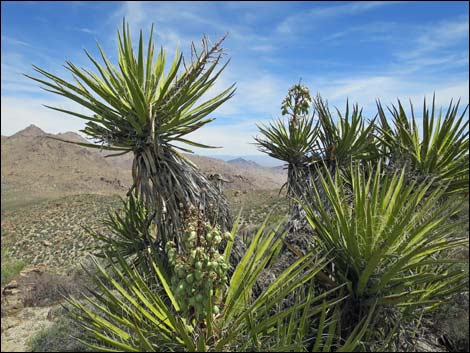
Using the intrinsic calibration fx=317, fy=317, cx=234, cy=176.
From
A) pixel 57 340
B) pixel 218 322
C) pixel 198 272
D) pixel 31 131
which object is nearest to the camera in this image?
pixel 198 272

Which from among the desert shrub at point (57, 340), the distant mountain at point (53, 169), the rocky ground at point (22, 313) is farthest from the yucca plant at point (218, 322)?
the distant mountain at point (53, 169)

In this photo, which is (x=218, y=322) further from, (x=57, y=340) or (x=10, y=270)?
(x=10, y=270)

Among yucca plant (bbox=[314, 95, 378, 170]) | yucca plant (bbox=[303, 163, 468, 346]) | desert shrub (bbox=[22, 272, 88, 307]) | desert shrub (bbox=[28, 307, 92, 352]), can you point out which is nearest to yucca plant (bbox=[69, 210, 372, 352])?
yucca plant (bbox=[303, 163, 468, 346])

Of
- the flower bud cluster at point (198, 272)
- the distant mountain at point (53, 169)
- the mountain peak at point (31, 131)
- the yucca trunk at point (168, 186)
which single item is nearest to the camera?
the flower bud cluster at point (198, 272)

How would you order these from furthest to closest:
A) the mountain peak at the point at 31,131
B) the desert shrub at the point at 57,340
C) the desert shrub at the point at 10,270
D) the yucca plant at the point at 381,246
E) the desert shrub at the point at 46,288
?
the mountain peak at the point at 31,131 < the desert shrub at the point at 10,270 < the desert shrub at the point at 46,288 < the desert shrub at the point at 57,340 < the yucca plant at the point at 381,246

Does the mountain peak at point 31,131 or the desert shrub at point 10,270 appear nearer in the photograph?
the desert shrub at point 10,270

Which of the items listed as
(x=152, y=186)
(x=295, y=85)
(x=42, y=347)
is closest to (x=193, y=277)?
(x=152, y=186)

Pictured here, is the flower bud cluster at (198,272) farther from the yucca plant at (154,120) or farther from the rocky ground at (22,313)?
the rocky ground at (22,313)

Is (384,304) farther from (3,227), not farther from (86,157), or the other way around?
(86,157)

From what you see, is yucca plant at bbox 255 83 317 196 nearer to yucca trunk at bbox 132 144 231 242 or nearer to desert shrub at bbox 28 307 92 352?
yucca trunk at bbox 132 144 231 242

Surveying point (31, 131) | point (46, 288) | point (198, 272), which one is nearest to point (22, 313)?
point (46, 288)

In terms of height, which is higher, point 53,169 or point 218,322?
point 218,322

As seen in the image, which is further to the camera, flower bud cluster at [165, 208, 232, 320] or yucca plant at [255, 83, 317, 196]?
yucca plant at [255, 83, 317, 196]

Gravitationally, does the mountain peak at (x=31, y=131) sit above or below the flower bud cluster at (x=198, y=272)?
above
